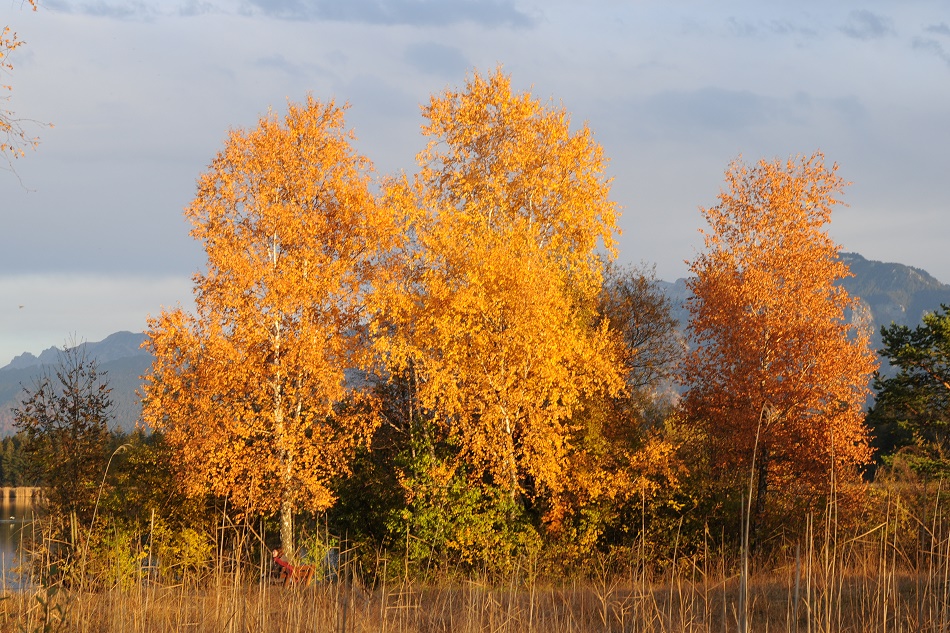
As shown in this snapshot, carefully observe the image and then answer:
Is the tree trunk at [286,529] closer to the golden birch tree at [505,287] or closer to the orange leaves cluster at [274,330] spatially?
the orange leaves cluster at [274,330]

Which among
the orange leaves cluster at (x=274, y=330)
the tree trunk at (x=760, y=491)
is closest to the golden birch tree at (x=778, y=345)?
the tree trunk at (x=760, y=491)

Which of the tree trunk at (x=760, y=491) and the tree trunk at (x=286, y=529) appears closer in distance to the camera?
the tree trunk at (x=760, y=491)

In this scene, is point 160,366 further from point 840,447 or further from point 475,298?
point 840,447

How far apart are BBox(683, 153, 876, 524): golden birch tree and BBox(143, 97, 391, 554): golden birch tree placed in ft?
30.7

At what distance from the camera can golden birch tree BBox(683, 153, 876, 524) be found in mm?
21875

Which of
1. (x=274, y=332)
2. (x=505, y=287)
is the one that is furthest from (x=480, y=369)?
(x=274, y=332)

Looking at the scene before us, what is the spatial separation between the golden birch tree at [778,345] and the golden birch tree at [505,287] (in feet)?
8.91

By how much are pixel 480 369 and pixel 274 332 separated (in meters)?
6.41

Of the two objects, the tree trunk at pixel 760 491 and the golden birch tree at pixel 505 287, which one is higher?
the golden birch tree at pixel 505 287

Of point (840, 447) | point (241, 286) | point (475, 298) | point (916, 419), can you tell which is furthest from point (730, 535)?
point (241, 286)

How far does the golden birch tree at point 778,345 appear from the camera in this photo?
21.9 metres

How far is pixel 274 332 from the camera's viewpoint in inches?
1025

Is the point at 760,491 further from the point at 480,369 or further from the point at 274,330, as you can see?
the point at 274,330

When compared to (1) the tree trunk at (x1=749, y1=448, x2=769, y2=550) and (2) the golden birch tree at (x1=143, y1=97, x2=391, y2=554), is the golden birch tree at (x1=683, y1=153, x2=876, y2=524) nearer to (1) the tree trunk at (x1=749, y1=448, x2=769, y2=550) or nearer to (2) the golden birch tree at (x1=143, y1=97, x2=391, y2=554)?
(1) the tree trunk at (x1=749, y1=448, x2=769, y2=550)
